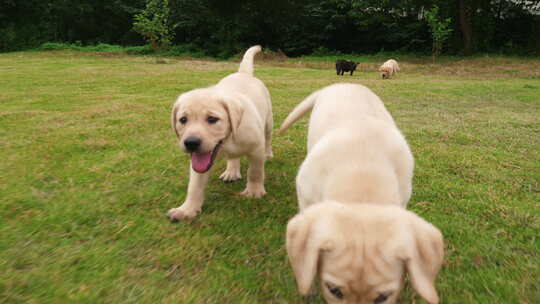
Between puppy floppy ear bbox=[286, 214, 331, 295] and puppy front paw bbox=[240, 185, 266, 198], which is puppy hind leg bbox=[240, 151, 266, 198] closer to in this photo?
puppy front paw bbox=[240, 185, 266, 198]

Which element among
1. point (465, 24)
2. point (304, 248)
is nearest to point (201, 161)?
point (304, 248)

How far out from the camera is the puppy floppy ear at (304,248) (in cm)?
168

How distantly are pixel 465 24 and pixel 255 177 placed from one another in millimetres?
27734

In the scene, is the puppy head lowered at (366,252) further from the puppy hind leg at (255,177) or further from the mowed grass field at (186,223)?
the puppy hind leg at (255,177)

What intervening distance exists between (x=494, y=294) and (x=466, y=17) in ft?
95.3

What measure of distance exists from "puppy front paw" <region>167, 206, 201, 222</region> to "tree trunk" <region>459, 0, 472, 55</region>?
2708 cm

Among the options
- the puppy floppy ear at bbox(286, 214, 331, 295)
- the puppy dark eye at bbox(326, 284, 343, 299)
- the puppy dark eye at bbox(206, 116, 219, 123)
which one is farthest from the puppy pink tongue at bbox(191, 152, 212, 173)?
the puppy dark eye at bbox(326, 284, 343, 299)

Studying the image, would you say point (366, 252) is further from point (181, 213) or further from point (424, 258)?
point (181, 213)

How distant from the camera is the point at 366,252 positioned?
5.40 feet

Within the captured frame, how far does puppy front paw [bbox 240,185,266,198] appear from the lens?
3.58 m

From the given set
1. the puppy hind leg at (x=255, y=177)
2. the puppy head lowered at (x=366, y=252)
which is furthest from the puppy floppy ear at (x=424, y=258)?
the puppy hind leg at (x=255, y=177)

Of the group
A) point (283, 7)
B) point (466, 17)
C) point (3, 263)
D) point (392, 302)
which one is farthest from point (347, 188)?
point (283, 7)

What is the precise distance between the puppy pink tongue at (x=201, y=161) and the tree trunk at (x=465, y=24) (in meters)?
26.8

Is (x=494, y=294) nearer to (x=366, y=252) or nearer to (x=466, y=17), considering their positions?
(x=366, y=252)
